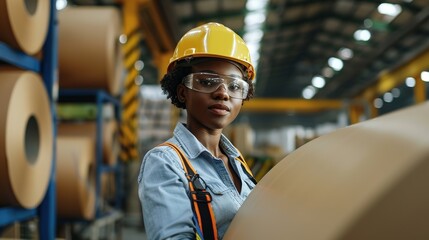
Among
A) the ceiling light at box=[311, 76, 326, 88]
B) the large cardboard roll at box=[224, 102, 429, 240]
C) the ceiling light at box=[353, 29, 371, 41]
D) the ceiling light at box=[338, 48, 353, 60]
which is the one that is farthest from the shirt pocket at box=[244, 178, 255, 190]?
the ceiling light at box=[311, 76, 326, 88]

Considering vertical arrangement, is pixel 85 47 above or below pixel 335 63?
below

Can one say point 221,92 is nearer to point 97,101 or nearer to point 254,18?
point 97,101

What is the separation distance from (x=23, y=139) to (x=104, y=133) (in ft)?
8.73

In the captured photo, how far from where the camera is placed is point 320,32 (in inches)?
685

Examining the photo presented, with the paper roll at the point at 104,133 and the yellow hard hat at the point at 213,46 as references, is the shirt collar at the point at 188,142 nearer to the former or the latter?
the yellow hard hat at the point at 213,46

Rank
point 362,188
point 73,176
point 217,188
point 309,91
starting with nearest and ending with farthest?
point 362,188 < point 217,188 < point 73,176 < point 309,91

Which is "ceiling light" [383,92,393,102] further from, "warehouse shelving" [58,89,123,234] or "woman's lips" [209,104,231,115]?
"woman's lips" [209,104,231,115]

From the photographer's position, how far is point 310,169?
796 mm

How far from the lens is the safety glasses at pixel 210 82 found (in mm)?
1285

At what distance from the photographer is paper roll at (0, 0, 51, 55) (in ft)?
6.95

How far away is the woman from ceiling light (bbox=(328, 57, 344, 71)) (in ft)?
60.2

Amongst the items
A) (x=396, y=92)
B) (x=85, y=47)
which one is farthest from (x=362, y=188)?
(x=396, y=92)

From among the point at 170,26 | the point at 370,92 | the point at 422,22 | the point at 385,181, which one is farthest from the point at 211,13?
the point at 385,181

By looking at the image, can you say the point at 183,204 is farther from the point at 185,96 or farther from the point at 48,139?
the point at 48,139
